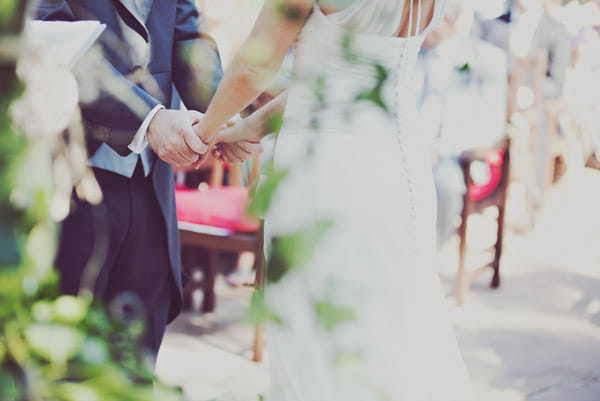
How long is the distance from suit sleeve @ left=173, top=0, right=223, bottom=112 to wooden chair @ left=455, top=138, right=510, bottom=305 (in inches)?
84.9

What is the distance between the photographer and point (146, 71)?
1.84 metres

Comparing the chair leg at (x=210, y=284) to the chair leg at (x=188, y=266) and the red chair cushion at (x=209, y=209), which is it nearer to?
the chair leg at (x=188, y=266)

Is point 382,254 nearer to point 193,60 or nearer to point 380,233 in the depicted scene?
point 380,233

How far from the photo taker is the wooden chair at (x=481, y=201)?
12.8 feet

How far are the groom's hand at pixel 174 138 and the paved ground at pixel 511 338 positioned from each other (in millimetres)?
763

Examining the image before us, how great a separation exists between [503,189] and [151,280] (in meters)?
2.83

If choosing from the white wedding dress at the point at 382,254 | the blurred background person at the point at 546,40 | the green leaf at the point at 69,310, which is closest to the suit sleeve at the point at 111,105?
the white wedding dress at the point at 382,254

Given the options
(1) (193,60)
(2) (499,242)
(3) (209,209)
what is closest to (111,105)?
(1) (193,60)

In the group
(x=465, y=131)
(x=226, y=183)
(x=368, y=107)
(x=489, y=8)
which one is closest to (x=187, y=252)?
(x=226, y=183)

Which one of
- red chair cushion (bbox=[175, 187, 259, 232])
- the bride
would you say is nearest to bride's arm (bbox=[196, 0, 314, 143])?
the bride

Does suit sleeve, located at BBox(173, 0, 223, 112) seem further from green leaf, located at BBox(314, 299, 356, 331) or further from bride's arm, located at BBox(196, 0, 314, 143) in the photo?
green leaf, located at BBox(314, 299, 356, 331)

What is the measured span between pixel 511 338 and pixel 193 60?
7.72ft

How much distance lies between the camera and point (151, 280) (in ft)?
6.48

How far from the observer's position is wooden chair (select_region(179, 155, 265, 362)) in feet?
10.0
